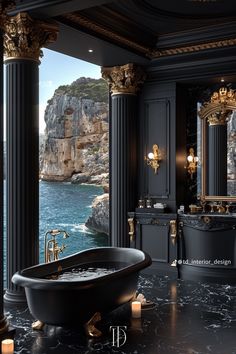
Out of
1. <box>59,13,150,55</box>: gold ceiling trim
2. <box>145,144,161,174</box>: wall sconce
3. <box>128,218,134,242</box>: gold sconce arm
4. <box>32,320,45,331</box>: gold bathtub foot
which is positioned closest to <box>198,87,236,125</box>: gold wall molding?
<box>145,144,161,174</box>: wall sconce

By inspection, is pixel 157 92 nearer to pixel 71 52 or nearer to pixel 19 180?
pixel 71 52

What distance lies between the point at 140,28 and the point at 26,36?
1929 millimetres

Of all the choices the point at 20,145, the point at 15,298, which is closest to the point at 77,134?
the point at 20,145

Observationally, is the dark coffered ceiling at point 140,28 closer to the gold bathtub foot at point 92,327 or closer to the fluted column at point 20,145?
the fluted column at point 20,145

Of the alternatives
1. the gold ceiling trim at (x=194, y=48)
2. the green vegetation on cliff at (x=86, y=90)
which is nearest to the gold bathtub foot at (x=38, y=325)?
the gold ceiling trim at (x=194, y=48)

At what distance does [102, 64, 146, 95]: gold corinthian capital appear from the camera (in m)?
6.64

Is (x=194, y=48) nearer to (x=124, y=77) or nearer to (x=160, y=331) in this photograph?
(x=124, y=77)

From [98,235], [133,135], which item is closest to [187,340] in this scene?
[133,135]

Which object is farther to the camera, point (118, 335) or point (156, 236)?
point (156, 236)

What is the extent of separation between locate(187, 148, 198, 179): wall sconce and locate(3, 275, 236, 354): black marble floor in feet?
6.87

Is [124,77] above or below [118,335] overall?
above

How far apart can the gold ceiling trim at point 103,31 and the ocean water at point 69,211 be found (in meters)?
3.62

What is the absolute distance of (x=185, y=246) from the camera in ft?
20.9

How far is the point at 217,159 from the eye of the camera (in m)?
6.59
